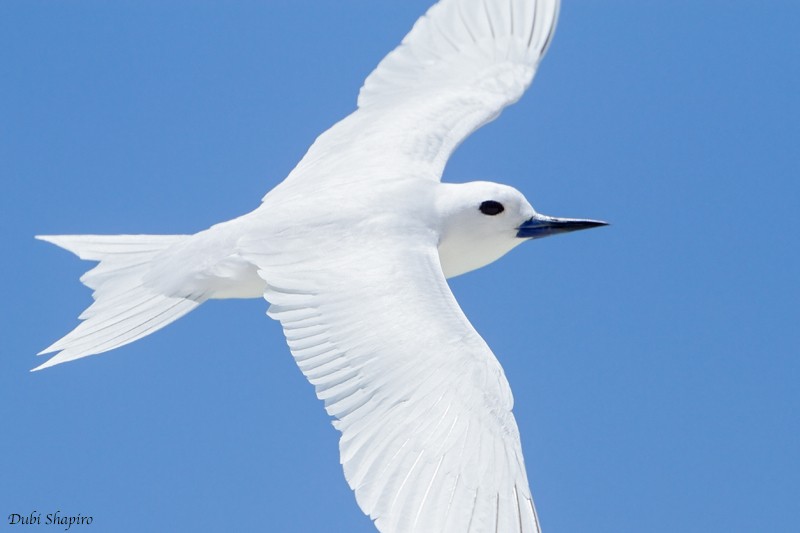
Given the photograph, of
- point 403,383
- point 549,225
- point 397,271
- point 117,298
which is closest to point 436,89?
point 549,225

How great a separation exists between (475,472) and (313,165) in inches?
158

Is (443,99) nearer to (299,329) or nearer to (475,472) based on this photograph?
(299,329)

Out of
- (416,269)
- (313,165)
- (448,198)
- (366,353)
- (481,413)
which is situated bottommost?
A: (481,413)

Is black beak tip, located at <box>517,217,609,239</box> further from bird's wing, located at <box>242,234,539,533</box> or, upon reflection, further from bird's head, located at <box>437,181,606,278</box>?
bird's wing, located at <box>242,234,539,533</box>

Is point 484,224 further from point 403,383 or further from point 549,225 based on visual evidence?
point 403,383

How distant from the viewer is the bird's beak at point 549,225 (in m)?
9.76

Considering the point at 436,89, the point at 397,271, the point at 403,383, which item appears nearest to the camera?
the point at 403,383

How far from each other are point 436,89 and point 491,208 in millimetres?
2019

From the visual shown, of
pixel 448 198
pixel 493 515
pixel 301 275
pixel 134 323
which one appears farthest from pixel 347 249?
pixel 493 515

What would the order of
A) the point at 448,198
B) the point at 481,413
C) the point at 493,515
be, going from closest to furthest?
the point at 493,515 < the point at 481,413 < the point at 448,198

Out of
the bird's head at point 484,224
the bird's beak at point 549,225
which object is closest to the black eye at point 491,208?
the bird's head at point 484,224

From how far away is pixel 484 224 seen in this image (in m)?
9.55

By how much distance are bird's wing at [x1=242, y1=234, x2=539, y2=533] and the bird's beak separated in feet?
3.49

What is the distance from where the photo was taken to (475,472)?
7.31 m
